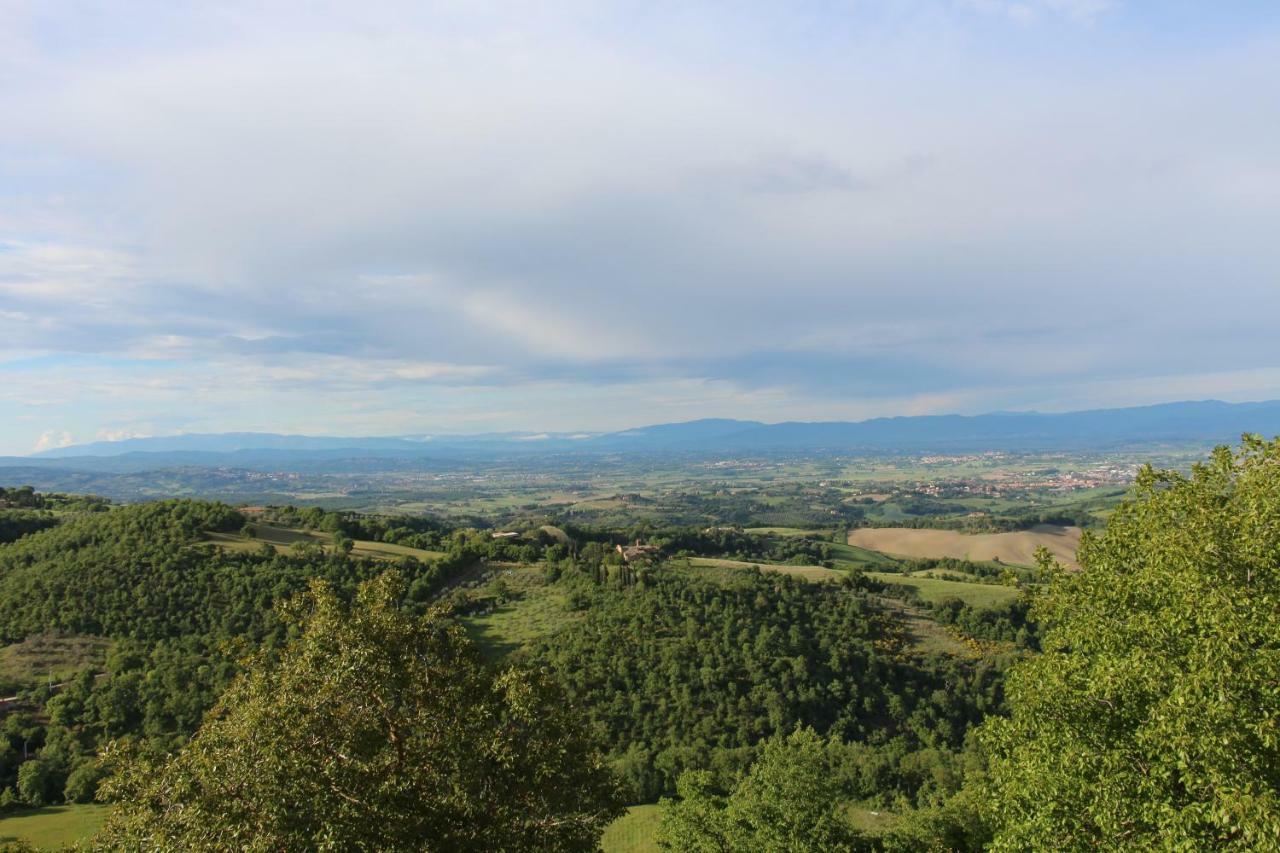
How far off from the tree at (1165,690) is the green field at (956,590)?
59.0 metres

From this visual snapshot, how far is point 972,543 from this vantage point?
110 meters

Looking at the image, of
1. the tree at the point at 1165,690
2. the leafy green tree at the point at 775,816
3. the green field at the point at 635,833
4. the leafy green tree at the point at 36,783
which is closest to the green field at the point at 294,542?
the leafy green tree at the point at 36,783

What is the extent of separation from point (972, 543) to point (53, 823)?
388 ft

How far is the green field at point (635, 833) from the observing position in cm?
3362

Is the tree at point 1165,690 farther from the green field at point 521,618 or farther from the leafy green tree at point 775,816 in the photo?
the green field at point 521,618

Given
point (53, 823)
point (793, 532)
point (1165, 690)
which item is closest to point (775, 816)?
point (1165, 690)

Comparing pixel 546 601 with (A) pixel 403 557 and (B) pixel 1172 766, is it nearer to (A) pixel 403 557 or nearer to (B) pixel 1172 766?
(A) pixel 403 557

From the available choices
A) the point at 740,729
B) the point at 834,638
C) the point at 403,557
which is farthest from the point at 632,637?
the point at 403,557

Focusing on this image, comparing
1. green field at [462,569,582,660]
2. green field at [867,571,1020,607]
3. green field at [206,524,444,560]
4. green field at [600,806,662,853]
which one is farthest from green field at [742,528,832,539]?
green field at [600,806,662,853]

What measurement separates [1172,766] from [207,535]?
73.5 meters

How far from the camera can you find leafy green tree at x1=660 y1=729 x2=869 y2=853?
19.9 metres

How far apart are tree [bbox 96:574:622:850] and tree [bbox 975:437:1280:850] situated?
28.9 ft

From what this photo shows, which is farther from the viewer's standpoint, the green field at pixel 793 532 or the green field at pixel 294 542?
the green field at pixel 793 532

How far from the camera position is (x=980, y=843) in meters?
23.5
